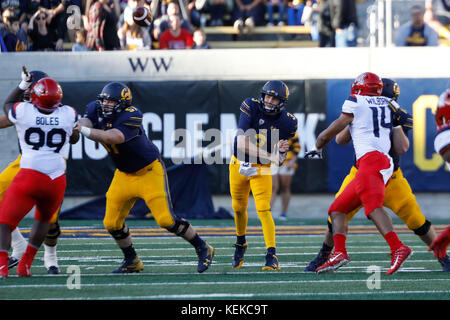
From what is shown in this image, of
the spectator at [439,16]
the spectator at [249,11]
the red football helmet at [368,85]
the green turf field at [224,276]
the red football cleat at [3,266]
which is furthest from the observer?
the spectator at [249,11]

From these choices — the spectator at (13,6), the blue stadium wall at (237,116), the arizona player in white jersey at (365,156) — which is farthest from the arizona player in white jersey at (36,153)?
the spectator at (13,6)

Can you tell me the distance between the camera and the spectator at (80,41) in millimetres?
14320

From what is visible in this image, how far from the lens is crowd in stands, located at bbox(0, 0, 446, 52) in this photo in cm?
1403

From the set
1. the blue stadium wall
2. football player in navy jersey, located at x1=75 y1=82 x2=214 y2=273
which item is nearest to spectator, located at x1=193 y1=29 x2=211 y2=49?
the blue stadium wall

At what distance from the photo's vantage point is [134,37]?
14.4 meters

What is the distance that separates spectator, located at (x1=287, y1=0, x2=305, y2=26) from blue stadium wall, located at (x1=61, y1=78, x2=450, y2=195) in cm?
244

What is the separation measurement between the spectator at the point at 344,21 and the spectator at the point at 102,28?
389cm

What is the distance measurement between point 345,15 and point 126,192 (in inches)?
341

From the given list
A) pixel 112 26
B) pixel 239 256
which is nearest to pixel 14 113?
pixel 239 256

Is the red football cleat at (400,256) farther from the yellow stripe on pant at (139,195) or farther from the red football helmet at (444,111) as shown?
the yellow stripe on pant at (139,195)

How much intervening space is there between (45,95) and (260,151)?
216 centimetres

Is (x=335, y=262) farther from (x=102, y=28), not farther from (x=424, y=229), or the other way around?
(x=102, y=28)

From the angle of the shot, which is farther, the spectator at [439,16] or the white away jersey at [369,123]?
the spectator at [439,16]

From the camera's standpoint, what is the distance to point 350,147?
1405 cm
